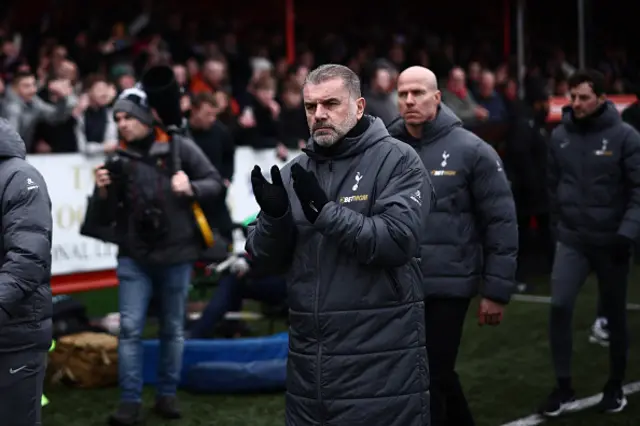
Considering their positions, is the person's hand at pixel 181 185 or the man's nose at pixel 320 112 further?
the person's hand at pixel 181 185

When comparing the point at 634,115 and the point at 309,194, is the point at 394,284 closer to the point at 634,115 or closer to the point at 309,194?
the point at 309,194

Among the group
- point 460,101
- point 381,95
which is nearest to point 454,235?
point 381,95

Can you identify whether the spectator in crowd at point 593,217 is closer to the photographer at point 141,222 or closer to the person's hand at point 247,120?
the photographer at point 141,222

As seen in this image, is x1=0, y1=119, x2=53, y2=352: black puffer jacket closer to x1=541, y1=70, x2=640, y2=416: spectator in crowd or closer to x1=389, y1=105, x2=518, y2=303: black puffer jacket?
x1=389, y1=105, x2=518, y2=303: black puffer jacket

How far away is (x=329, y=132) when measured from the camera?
4645 millimetres

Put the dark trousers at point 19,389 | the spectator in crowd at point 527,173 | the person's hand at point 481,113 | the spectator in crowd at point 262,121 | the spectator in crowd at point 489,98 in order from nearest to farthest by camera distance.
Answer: the dark trousers at point 19,389
the spectator in crowd at point 527,173
the spectator in crowd at point 262,121
the person's hand at point 481,113
the spectator in crowd at point 489,98

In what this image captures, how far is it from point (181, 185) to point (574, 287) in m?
2.54

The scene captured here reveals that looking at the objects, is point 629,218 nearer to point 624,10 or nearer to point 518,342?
point 518,342

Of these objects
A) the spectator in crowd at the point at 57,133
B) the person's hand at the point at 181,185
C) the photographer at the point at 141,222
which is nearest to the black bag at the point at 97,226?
the photographer at the point at 141,222

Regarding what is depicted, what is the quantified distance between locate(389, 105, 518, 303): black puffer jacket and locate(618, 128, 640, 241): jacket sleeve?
5.33 ft

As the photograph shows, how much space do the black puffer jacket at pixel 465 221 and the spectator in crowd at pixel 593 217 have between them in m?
1.66

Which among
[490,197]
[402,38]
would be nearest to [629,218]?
[490,197]

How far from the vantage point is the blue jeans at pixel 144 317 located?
7.67 meters

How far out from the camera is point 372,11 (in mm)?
25422
